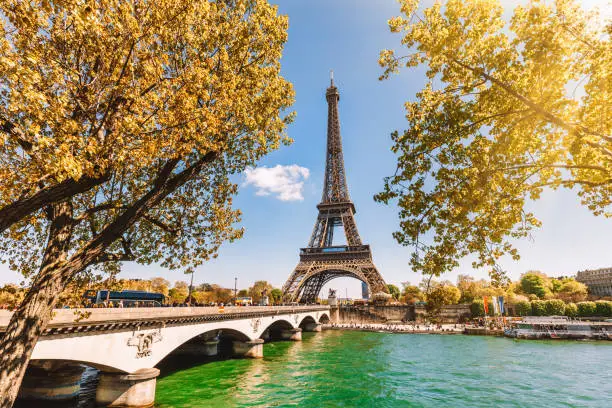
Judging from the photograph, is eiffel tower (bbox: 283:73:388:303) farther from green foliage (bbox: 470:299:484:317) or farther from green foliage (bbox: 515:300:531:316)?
green foliage (bbox: 515:300:531:316)

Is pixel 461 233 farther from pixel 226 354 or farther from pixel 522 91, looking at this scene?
pixel 226 354

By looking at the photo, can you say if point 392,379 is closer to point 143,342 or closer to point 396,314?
point 143,342

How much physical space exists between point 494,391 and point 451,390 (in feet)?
7.90

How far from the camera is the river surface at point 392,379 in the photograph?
1558cm

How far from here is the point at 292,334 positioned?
41.1m

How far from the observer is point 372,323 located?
2491 inches

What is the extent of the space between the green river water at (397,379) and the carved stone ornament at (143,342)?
2.64m

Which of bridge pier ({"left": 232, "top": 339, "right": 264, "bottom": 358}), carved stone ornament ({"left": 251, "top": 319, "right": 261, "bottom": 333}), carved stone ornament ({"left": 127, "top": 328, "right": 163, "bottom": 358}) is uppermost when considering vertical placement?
carved stone ornament ({"left": 127, "top": 328, "right": 163, "bottom": 358})

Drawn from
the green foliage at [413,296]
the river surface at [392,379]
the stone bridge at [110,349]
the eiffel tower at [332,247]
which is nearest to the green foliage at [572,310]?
the green foliage at [413,296]

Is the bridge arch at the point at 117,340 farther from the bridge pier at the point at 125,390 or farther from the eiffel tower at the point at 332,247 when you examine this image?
the eiffel tower at the point at 332,247

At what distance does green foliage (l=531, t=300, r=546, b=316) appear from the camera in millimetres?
58312

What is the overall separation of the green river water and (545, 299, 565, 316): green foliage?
30.1 metres

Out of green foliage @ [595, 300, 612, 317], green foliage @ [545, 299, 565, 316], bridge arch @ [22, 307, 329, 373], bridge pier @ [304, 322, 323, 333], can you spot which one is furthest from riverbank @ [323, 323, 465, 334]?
bridge arch @ [22, 307, 329, 373]

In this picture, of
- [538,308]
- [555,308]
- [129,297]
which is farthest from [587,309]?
[129,297]
